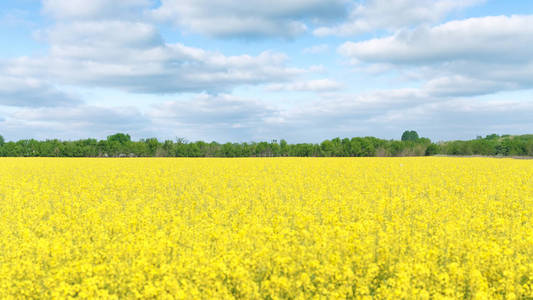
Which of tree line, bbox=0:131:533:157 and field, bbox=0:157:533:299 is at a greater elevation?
tree line, bbox=0:131:533:157

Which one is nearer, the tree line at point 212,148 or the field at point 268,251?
the field at point 268,251

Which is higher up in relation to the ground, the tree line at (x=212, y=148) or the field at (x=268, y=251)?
the tree line at (x=212, y=148)

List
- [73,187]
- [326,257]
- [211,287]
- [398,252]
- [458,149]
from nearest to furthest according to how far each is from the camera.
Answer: [211,287] < [326,257] < [398,252] < [73,187] < [458,149]

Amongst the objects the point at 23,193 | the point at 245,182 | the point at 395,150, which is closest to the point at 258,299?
the point at 245,182

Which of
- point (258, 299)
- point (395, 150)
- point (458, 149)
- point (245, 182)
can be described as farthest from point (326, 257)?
point (458, 149)

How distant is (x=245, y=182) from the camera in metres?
20.7

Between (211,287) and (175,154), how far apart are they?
58.9 m

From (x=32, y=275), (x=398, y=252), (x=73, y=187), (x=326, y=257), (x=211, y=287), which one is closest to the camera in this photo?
(x=211, y=287)

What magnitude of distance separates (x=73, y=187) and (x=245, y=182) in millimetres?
9150

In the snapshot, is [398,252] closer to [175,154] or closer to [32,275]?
[32,275]

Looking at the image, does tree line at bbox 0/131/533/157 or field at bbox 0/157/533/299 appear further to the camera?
tree line at bbox 0/131/533/157

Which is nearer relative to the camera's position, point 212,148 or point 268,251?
point 268,251

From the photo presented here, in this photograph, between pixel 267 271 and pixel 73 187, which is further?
pixel 73 187

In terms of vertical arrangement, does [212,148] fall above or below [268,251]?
above
